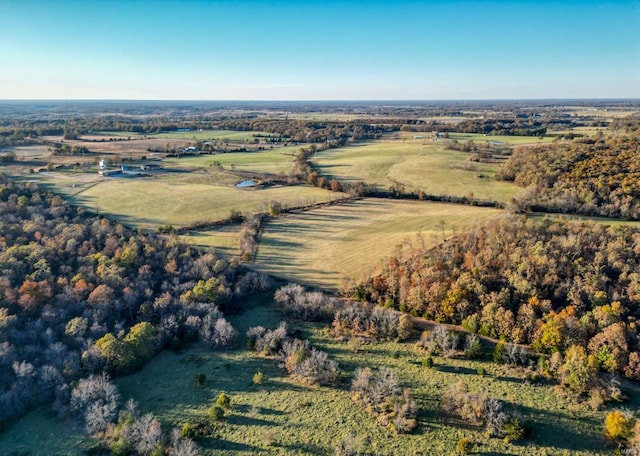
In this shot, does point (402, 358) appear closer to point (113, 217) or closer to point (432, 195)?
point (432, 195)

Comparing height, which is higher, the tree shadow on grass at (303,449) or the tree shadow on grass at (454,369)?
the tree shadow on grass at (454,369)

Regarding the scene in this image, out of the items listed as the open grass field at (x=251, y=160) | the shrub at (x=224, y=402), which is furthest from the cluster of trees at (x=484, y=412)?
the open grass field at (x=251, y=160)

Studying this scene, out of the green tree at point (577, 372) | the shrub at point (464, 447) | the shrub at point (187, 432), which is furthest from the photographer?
the green tree at point (577, 372)

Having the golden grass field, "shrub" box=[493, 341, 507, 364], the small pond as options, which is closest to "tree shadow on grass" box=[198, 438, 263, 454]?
"shrub" box=[493, 341, 507, 364]

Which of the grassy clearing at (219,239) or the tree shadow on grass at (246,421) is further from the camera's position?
the grassy clearing at (219,239)

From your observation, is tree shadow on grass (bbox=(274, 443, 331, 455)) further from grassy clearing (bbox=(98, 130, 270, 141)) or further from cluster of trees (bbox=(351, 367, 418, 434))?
grassy clearing (bbox=(98, 130, 270, 141))

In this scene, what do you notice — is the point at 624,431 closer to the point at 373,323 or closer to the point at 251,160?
the point at 373,323

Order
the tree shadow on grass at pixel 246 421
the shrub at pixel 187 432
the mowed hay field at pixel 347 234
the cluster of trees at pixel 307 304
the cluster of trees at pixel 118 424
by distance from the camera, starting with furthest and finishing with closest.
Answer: the mowed hay field at pixel 347 234, the cluster of trees at pixel 307 304, the tree shadow on grass at pixel 246 421, the shrub at pixel 187 432, the cluster of trees at pixel 118 424

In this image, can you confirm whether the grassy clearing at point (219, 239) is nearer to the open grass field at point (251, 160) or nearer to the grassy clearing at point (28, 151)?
the open grass field at point (251, 160)
